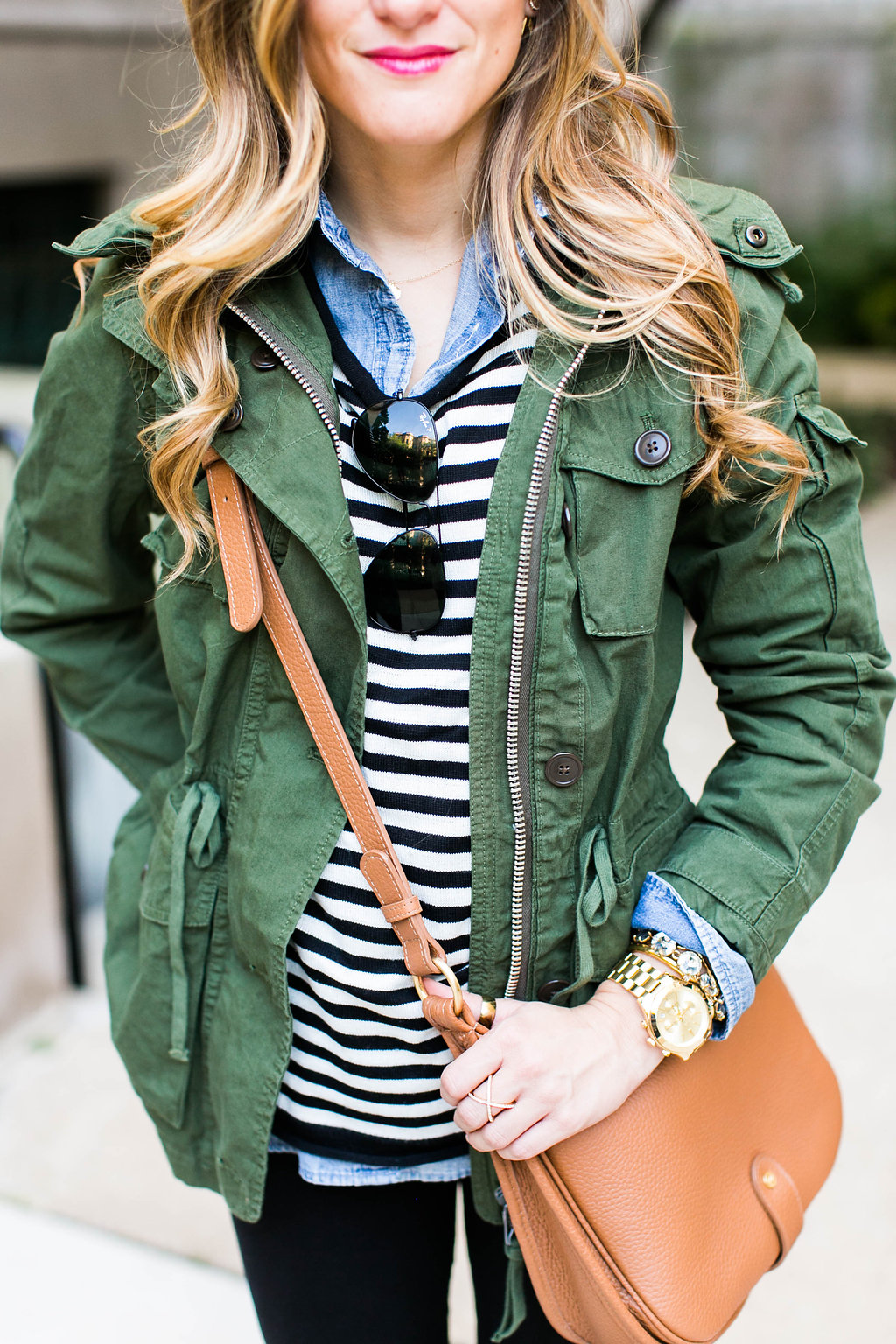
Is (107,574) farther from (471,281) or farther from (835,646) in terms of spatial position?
(835,646)

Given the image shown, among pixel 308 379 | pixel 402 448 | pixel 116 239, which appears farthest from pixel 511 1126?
pixel 116 239

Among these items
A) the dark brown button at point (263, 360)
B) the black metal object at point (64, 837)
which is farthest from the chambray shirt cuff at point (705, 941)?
the black metal object at point (64, 837)

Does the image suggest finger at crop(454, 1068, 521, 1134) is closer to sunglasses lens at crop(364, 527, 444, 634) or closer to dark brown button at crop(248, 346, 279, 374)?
sunglasses lens at crop(364, 527, 444, 634)

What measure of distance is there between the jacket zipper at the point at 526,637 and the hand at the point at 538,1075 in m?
0.15

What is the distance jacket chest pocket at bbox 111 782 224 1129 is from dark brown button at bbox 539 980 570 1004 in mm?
405

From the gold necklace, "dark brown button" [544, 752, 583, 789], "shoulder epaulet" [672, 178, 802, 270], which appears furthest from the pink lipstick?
"dark brown button" [544, 752, 583, 789]

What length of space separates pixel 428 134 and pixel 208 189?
26cm

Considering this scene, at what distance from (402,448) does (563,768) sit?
379mm

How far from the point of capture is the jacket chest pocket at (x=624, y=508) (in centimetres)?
122

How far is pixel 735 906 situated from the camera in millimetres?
1313

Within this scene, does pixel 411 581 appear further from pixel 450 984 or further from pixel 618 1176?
pixel 618 1176

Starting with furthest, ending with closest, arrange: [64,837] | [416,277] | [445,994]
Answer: [64,837] < [416,277] < [445,994]

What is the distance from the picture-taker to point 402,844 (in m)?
1.28

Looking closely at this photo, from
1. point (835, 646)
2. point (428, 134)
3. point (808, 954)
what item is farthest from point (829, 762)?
point (808, 954)
